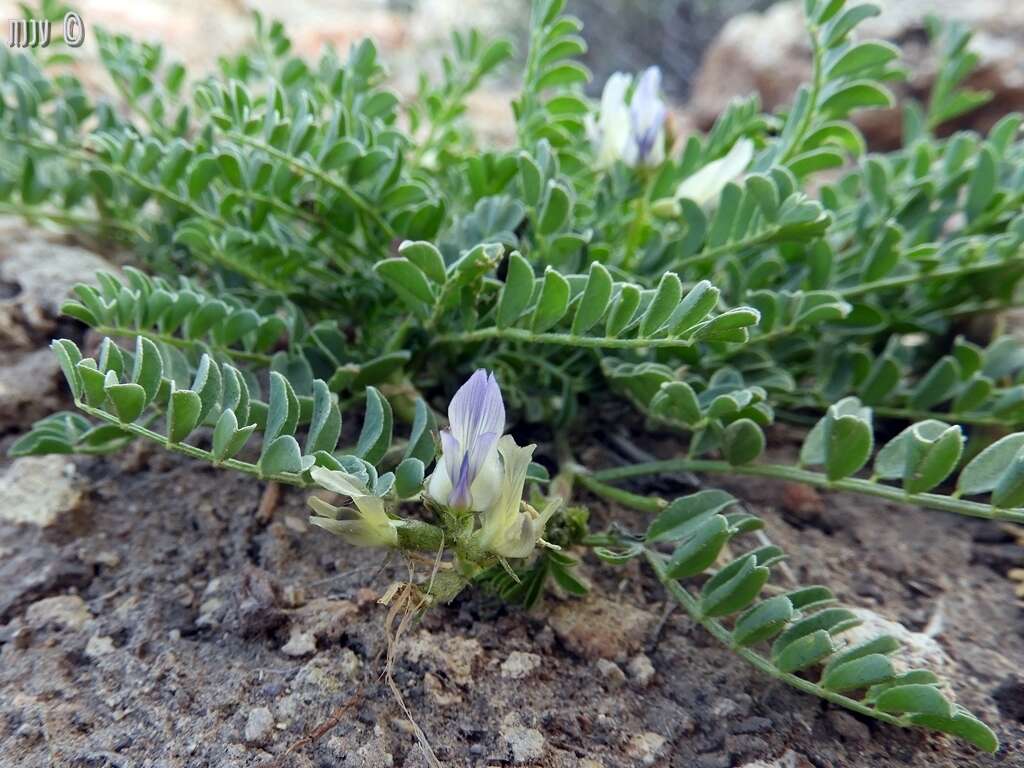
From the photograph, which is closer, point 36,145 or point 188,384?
point 188,384

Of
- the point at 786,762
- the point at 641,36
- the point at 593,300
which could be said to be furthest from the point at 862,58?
the point at 641,36

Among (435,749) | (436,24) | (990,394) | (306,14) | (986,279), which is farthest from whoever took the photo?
(436,24)

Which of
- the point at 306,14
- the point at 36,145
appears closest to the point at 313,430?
the point at 36,145

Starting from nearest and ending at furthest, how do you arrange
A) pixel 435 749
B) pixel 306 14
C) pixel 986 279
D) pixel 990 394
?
pixel 435 749 → pixel 990 394 → pixel 986 279 → pixel 306 14

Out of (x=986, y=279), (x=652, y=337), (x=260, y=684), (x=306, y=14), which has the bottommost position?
(x=260, y=684)

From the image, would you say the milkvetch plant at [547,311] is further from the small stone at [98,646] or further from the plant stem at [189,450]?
the small stone at [98,646]

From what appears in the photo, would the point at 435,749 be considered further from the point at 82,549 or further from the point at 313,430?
the point at 82,549

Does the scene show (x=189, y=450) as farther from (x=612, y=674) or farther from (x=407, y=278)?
(x=612, y=674)

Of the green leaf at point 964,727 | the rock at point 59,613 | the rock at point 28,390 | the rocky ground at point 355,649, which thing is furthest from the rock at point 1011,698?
the rock at point 28,390
